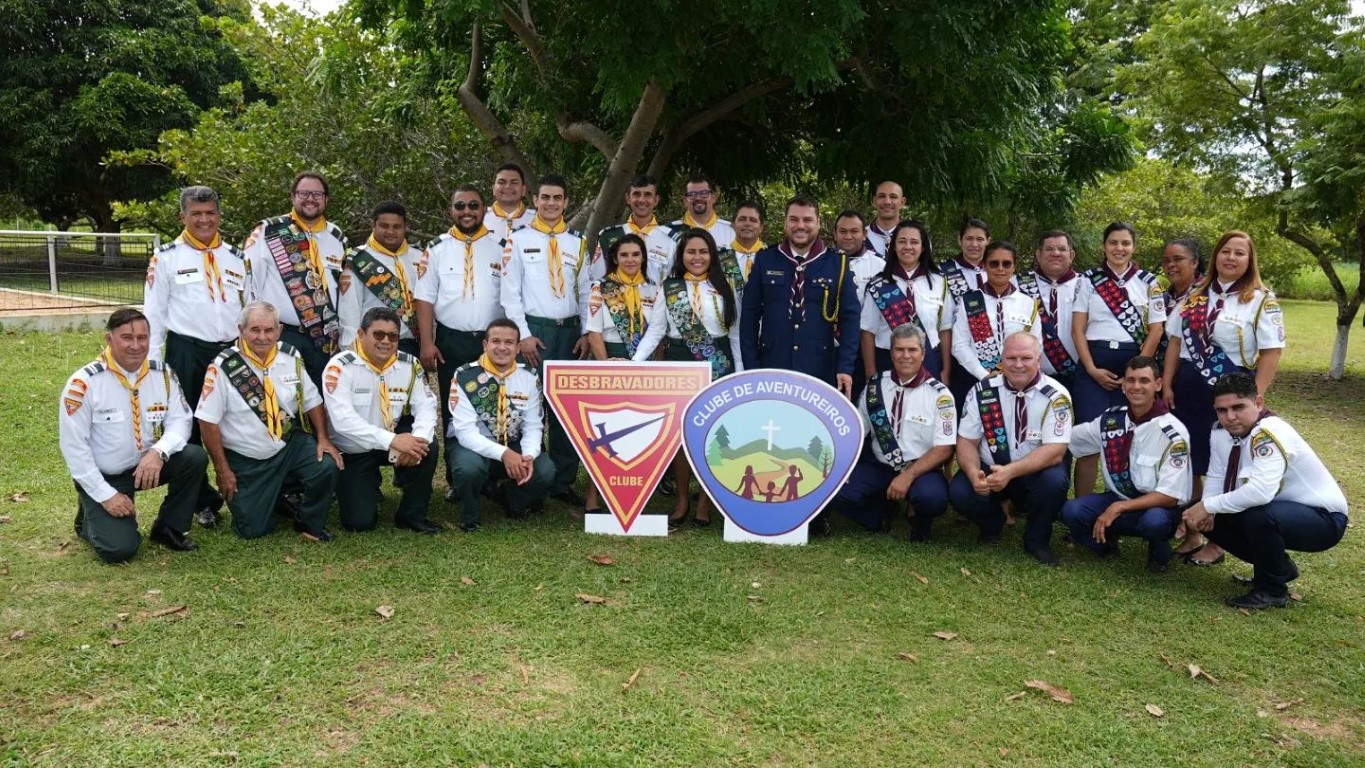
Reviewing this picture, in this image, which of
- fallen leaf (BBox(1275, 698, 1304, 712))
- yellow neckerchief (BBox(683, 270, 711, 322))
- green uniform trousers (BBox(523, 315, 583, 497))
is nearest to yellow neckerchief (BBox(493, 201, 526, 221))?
green uniform trousers (BBox(523, 315, 583, 497))

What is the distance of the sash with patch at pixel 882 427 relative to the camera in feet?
16.7

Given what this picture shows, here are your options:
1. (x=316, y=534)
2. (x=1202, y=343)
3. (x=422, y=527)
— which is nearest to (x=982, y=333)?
(x=1202, y=343)

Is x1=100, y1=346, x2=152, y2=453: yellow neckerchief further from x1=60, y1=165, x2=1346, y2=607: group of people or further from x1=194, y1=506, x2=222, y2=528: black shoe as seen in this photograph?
x1=194, y1=506, x2=222, y2=528: black shoe

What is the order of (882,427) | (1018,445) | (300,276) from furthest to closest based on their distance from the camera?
1. (300,276)
2. (882,427)
3. (1018,445)

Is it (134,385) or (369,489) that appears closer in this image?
(134,385)

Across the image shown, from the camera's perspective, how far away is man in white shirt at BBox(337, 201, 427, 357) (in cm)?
553

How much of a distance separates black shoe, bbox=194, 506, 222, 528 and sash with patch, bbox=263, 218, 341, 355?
106 centimetres

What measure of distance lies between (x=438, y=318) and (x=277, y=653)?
255cm

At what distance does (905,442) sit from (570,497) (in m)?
1.98

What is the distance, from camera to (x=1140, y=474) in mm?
4633

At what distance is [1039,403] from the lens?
4836mm

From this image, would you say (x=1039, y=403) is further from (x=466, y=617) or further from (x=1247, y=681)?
(x=466, y=617)

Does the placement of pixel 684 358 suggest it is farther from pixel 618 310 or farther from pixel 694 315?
pixel 618 310

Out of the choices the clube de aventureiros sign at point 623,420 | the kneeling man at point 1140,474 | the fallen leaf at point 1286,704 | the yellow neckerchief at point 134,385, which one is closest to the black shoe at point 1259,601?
the kneeling man at point 1140,474
